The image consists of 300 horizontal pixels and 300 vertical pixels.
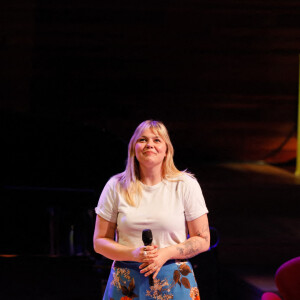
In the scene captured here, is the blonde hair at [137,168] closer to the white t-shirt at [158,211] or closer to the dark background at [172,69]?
the white t-shirt at [158,211]

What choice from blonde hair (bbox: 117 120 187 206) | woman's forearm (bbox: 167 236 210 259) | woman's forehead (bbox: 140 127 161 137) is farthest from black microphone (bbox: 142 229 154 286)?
woman's forehead (bbox: 140 127 161 137)

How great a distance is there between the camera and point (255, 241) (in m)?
3.71

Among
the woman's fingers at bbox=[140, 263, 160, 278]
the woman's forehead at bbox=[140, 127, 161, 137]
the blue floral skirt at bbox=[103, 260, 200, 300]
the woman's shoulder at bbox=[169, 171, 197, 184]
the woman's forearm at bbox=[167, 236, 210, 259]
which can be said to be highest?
the woman's forehead at bbox=[140, 127, 161, 137]

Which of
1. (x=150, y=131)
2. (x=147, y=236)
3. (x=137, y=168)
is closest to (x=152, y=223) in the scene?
(x=147, y=236)

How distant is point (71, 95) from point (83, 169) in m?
1.91

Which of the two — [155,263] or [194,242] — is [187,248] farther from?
[155,263]

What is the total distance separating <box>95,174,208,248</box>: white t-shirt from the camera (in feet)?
6.42

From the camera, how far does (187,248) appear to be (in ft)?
6.42

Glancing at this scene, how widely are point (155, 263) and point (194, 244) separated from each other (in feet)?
0.65

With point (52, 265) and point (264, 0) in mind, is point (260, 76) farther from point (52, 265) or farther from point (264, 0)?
point (52, 265)

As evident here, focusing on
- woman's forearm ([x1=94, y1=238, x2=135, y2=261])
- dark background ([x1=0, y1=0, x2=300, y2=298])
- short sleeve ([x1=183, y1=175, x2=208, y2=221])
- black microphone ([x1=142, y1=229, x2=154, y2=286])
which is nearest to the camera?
black microphone ([x1=142, y1=229, x2=154, y2=286])

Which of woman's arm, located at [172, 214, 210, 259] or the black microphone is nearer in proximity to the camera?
the black microphone

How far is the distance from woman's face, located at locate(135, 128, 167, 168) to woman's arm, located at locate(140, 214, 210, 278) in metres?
0.28

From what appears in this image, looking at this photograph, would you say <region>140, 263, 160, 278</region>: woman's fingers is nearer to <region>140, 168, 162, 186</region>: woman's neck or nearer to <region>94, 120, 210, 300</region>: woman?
<region>94, 120, 210, 300</region>: woman
